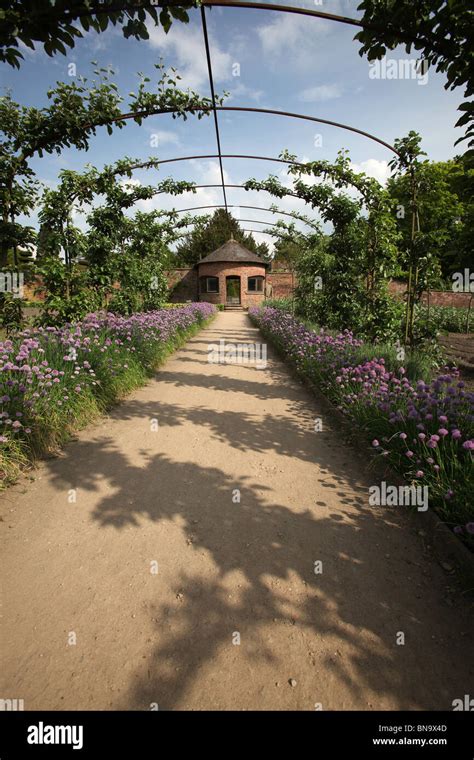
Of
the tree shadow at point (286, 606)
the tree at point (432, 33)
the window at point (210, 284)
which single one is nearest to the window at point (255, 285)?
the window at point (210, 284)

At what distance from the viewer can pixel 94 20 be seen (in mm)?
2672

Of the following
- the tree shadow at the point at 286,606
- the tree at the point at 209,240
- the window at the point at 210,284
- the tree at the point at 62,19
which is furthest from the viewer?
the tree at the point at 209,240

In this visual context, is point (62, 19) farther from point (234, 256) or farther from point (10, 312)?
point (234, 256)

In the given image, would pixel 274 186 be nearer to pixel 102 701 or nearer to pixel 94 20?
pixel 94 20

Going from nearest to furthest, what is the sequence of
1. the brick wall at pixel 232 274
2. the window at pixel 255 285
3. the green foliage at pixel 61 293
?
the green foliage at pixel 61 293 → the brick wall at pixel 232 274 → the window at pixel 255 285

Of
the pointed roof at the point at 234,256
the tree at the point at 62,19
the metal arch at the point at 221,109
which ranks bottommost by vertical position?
the tree at the point at 62,19

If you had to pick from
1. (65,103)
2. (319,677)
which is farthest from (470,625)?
(65,103)

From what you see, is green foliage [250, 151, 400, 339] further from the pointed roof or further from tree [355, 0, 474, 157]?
the pointed roof

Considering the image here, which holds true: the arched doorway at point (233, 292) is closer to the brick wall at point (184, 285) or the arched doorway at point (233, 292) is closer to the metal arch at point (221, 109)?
the brick wall at point (184, 285)

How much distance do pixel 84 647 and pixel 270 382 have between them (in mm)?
5779

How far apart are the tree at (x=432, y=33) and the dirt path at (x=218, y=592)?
10.5 ft

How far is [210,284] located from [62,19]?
97.8ft

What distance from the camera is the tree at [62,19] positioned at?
241cm

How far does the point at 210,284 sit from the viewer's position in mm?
31672
